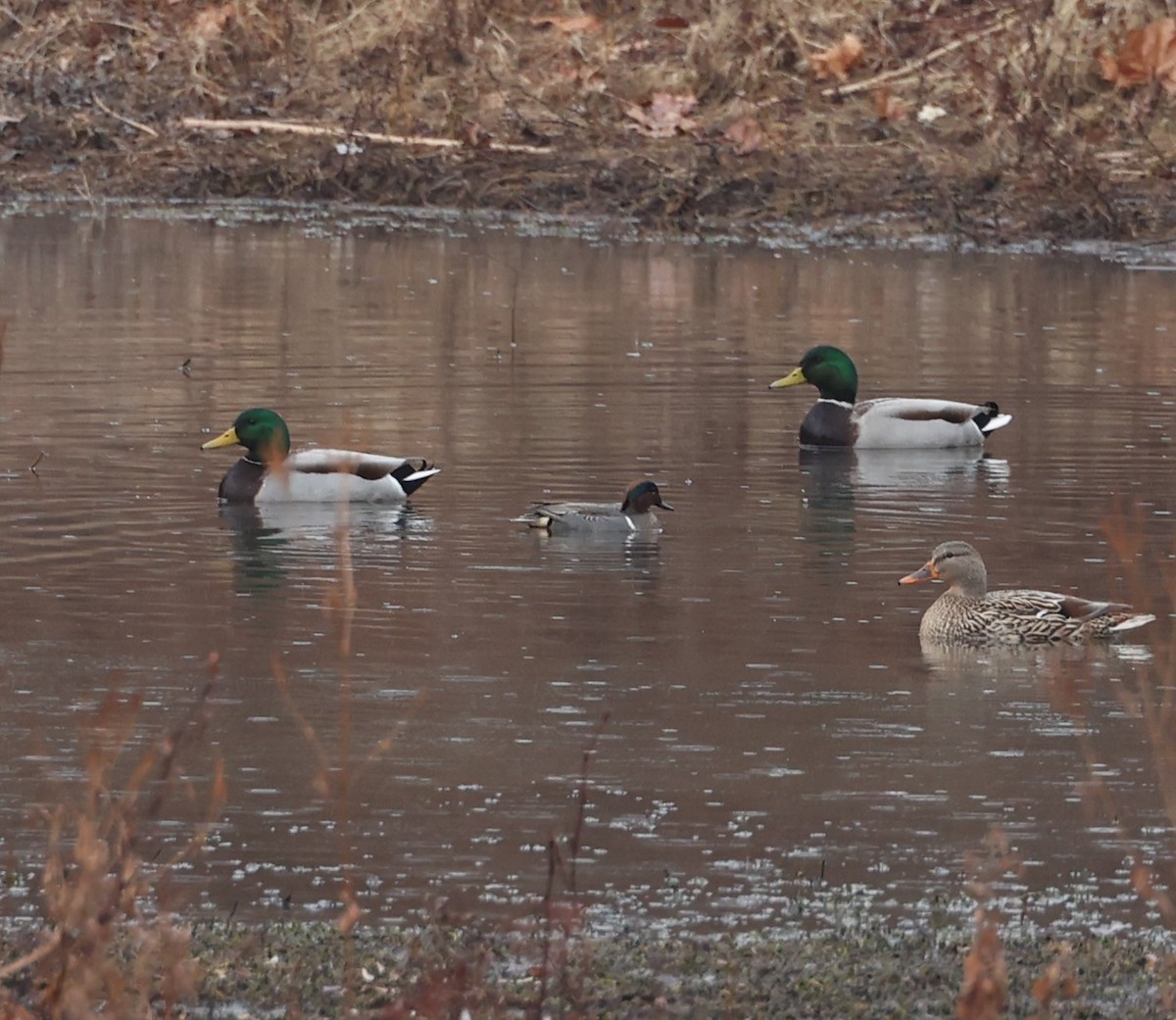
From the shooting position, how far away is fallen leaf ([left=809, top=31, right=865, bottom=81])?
27812mm

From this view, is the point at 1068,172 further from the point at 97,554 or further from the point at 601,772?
the point at 601,772

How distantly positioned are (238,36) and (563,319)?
11.2 metres

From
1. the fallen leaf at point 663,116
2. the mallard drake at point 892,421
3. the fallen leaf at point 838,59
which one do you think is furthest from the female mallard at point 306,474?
the fallen leaf at point 838,59

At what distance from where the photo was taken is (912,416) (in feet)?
A: 50.6

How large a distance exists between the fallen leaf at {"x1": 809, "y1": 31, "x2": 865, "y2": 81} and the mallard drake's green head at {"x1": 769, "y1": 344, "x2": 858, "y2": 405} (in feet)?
39.4

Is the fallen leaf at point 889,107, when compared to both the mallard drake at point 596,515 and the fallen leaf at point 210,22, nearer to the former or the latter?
the fallen leaf at point 210,22

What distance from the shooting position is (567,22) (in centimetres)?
2955

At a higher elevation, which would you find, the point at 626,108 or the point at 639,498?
the point at 626,108

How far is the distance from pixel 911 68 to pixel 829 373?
12146 mm

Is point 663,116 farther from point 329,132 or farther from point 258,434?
point 258,434

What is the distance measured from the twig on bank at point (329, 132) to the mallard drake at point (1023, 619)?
57.3ft

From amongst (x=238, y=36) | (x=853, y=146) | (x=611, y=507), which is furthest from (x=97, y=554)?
(x=238, y=36)

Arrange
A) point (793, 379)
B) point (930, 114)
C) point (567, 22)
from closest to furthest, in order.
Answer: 1. point (793, 379)
2. point (930, 114)
3. point (567, 22)

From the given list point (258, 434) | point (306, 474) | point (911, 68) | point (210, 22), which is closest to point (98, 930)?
point (306, 474)
